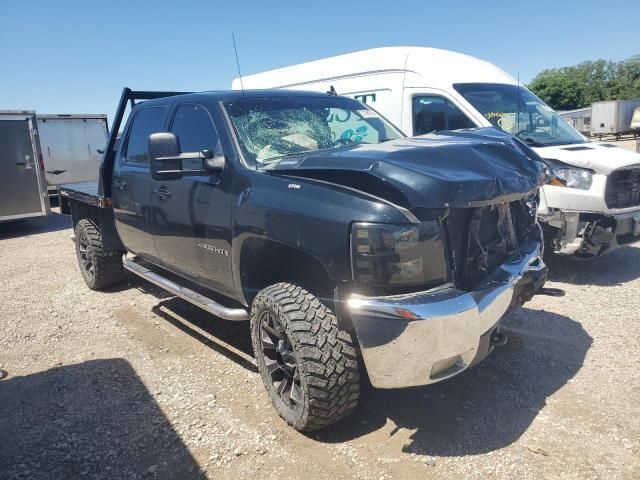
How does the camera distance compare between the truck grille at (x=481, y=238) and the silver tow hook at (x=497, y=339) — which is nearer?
the truck grille at (x=481, y=238)

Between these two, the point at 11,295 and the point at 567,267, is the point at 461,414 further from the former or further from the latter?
the point at 11,295

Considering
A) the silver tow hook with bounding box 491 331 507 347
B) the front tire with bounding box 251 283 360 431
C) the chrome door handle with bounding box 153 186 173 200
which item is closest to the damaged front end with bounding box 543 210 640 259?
the silver tow hook with bounding box 491 331 507 347

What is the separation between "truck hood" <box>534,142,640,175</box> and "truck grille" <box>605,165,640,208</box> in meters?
0.09

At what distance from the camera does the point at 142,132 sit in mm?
4766

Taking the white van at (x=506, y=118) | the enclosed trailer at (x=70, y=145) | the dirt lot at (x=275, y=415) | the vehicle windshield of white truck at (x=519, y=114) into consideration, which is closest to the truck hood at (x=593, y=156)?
the white van at (x=506, y=118)

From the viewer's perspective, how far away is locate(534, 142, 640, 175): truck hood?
208 inches

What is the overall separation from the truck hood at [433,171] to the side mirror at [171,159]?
0.47 metres

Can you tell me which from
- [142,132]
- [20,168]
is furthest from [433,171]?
[20,168]

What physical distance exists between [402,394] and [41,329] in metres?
3.63

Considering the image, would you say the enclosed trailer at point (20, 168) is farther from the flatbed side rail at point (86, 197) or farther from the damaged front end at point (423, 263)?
the damaged front end at point (423, 263)

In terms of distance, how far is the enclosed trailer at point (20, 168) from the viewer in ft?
Answer: 35.6

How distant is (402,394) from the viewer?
Result: 3430 mm

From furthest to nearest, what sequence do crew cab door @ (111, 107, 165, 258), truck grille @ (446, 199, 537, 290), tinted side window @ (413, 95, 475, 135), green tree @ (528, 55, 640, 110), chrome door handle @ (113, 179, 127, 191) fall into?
green tree @ (528, 55, 640, 110) < tinted side window @ (413, 95, 475, 135) < chrome door handle @ (113, 179, 127, 191) < crew cab door @ (111, 107, 165, 258) < truck grille @ (446, 199, 537, 290)

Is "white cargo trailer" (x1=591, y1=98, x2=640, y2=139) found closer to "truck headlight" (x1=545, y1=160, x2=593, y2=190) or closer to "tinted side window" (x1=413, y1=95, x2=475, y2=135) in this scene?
"tinted side window" (x1=413, y1=95, x2=475, y2=135)
